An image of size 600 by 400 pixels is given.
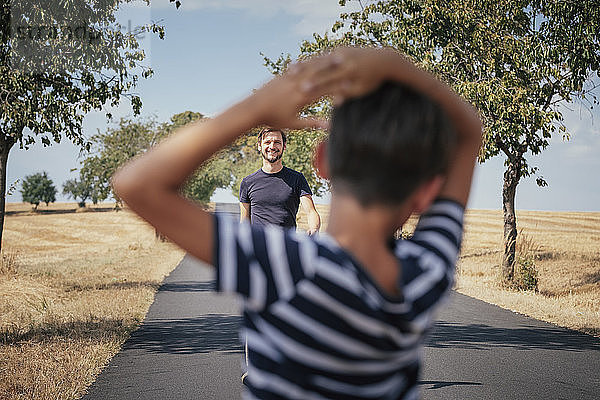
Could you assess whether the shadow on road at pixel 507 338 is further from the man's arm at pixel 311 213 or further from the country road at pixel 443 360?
the man's arm at pixel 311 213

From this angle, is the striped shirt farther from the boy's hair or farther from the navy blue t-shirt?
the navy blue t-shirt

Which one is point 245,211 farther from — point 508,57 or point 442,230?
point 508,57

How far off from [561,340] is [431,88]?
9027mm

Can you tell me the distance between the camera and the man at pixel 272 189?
561 centimetres

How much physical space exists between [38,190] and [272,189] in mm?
100148

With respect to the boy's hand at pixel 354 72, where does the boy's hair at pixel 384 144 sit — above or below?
below

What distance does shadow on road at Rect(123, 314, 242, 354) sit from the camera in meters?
8.22

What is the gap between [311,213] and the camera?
5977 mm

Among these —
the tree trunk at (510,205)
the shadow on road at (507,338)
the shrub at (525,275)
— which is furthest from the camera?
the tree trunk at (510,205)

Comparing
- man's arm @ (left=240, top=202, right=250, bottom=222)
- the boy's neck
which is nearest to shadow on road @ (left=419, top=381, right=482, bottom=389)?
man's arm @ (left=240, top=202, right=250, bottom=222)

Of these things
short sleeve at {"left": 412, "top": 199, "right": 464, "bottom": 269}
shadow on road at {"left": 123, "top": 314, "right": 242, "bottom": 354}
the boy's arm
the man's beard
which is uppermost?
the man's beard

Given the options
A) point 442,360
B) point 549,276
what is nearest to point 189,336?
point 442,360

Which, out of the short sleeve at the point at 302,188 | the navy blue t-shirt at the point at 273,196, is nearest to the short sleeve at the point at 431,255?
the navy blue t-shirt at the point at 273,196

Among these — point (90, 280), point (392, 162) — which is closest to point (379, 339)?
point (392, 162)
